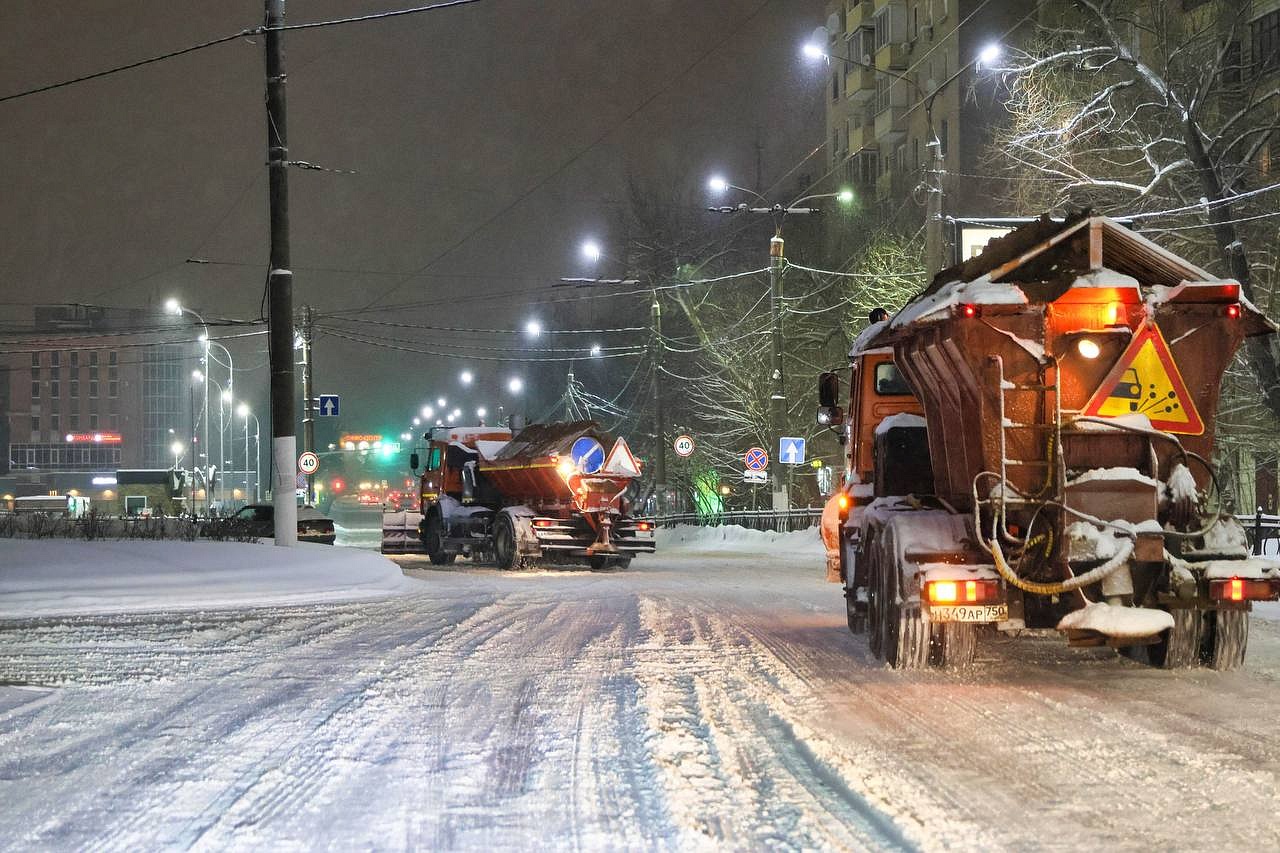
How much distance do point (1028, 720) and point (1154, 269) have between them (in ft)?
12.8

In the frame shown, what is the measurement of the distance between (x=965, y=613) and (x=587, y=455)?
55.5 feet

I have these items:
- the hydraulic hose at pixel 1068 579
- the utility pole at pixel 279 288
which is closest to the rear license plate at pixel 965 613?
the hydraulic hose at pixel 1068 579

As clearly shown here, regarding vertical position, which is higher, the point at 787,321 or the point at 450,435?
the point at 787,321

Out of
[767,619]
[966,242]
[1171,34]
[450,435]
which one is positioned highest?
[1171,34]

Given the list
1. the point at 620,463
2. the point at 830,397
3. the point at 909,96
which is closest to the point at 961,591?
the point at 830,397

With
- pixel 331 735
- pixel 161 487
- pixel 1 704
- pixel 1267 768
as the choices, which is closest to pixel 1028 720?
pixel 1267 768

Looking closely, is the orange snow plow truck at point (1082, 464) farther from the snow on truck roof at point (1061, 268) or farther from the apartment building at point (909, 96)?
the apartment building at point (909, 96)

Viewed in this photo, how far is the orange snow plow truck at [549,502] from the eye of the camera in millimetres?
26109

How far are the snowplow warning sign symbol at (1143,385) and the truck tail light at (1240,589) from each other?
117 cm

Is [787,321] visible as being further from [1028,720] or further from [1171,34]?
[1028,720]

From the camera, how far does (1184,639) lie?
9992mm

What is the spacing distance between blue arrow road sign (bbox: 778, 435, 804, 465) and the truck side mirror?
18390mm

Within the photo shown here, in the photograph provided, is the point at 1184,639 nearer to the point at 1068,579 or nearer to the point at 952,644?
the point at 1068,579

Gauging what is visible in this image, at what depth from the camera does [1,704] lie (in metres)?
8.80
